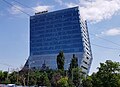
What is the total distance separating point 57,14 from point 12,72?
63857 mm

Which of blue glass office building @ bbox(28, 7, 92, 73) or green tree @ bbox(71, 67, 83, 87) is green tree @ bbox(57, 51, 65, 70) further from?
blue glass office building @ bbox(28, 7, 92, 73)

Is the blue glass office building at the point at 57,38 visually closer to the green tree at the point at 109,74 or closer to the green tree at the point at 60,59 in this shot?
the green tree at the point at 60,59

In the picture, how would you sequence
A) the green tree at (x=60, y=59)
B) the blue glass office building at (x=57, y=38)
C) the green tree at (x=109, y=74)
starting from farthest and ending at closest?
the blue glass office building at (x=57, y=38) < the green tree at (x=60, y=59) < the green tree at (x=109, y=74)

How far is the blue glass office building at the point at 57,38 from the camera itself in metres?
130

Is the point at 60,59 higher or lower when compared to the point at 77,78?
higher

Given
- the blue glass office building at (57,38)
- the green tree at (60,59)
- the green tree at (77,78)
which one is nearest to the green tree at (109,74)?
the green tree at (77,78)

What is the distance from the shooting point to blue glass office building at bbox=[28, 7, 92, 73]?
130 m

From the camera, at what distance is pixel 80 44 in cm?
12825

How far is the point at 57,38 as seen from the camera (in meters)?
135

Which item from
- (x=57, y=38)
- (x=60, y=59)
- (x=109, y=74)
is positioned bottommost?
(x=109, y=74)

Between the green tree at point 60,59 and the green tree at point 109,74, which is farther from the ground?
the green tree at point 60,59

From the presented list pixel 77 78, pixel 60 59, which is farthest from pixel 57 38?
pixel 77 78

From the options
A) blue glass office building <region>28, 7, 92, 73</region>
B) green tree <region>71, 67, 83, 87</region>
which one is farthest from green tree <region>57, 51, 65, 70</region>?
blue glass office building <region>28, 7, 92, 73</region>

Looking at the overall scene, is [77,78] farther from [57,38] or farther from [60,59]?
[57,38]
